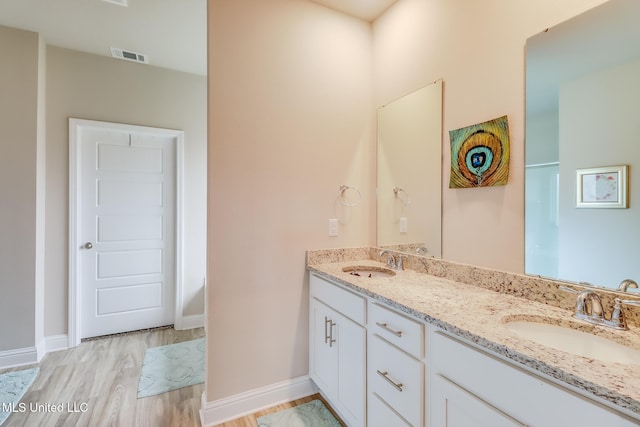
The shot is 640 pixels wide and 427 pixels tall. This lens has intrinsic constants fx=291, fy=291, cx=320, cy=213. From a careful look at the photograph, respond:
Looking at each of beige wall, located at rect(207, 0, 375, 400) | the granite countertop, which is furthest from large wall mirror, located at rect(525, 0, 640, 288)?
beige wall, located at rect(207, 0, 375, 400)

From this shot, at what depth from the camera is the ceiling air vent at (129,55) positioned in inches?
109

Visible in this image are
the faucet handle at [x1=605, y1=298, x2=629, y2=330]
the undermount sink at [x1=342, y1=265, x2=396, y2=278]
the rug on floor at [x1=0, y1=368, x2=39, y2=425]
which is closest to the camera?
the faucet handle at [x1=605, y1=298, x2=629, y2=330]

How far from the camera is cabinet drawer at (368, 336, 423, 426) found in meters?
1.16

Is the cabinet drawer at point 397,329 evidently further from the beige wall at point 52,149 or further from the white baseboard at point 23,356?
the white baseboard at point 23,356

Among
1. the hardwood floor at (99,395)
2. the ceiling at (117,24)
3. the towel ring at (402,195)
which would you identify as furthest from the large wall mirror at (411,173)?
the hardwood floor at (99,395)

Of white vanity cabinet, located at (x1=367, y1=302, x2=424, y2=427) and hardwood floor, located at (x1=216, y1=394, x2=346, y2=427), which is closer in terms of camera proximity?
white vanity cabinet, located at (x1=367, y1=302, x2=424, y2=427)

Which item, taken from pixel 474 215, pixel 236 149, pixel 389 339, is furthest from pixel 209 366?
pixel 474 215

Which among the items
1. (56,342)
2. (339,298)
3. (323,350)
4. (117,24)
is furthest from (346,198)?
(56,342)

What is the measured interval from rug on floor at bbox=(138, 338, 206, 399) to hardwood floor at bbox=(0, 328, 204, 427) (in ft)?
0.19

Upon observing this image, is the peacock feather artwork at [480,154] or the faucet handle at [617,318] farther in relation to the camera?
the peacock feather artwork at [480,154]

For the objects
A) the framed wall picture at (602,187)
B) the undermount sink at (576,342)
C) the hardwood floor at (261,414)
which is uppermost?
the framed wall picture at (602,187)

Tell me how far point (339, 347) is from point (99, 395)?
1.78 metres

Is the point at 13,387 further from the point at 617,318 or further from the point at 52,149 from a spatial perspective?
the point at 617,318

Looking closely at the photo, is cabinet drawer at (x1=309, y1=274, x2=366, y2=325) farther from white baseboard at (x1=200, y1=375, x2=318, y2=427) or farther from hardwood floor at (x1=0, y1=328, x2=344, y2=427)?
hardwood floor at (x1=0, y1=328, x2=344, y2=427)
